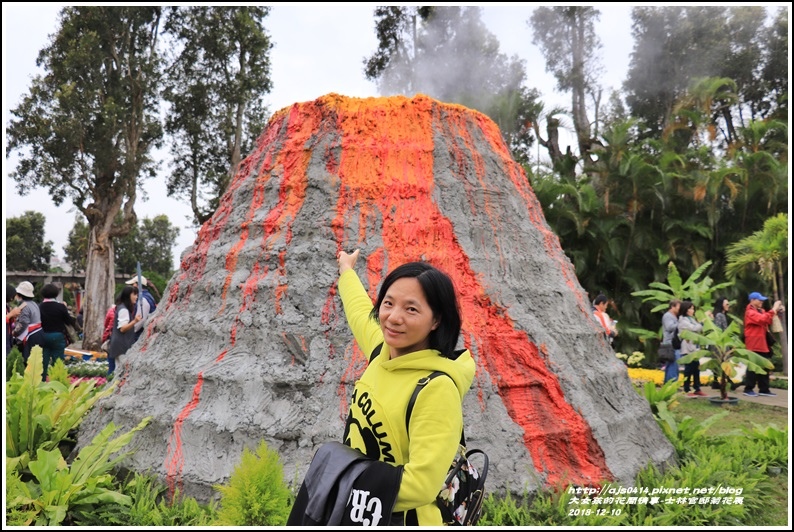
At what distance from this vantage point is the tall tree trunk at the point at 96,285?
17.0 metres

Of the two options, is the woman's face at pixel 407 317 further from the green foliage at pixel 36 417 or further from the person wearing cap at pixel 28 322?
the person wearing cap at pixel 28 322

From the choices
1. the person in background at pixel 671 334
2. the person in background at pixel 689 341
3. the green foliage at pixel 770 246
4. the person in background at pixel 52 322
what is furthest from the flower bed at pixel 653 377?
the person in background at pixel 52 322

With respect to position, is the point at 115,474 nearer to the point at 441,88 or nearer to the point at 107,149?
the point at 441,88

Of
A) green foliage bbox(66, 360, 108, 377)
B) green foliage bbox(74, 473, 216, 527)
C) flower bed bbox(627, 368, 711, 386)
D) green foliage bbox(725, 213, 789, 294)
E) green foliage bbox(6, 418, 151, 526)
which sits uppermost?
green foliage bbox(725, 213, 789, 294)

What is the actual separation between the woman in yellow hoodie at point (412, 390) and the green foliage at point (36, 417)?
3529 millimetres

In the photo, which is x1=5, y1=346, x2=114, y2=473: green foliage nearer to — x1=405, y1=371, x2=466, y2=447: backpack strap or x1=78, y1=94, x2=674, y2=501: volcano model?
x1=78, y1=94, x2=674, y2=501: volcano model

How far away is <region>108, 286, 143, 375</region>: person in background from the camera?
7.36 metres

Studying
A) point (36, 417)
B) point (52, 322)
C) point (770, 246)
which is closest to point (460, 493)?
point (36, 417)

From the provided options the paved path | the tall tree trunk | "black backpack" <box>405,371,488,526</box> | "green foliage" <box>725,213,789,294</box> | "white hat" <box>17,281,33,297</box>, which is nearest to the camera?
"black backpack" <box>405,371,488,526</box>

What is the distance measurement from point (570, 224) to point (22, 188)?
1527 centimetres

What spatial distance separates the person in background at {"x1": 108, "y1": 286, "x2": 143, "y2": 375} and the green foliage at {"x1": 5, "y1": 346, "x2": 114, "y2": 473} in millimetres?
1701

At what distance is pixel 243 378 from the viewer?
434 centimetres

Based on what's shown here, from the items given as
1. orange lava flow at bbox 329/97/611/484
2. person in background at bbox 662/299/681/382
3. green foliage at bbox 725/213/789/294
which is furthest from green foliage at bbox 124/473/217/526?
green foliage at bbox 725/213/789/294

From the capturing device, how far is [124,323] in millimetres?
7371
